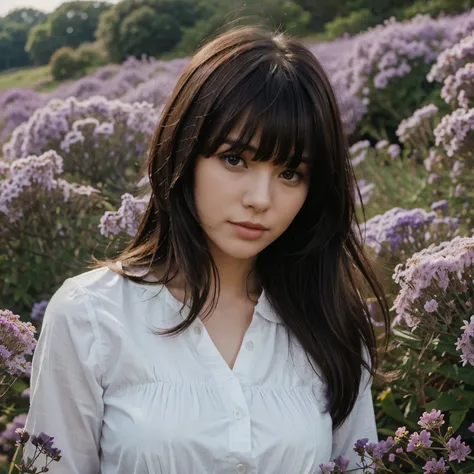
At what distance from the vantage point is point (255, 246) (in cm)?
202

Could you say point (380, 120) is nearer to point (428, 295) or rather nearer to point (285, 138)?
point (428, 295)

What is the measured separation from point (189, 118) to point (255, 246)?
34 cm

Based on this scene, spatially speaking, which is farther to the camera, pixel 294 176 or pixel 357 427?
pixel 357 427

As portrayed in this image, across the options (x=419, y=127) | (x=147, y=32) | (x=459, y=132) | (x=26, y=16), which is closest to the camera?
(x=459, y=132)

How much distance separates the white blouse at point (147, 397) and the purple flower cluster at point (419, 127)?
2909mm

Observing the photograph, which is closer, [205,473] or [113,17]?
[205,473]

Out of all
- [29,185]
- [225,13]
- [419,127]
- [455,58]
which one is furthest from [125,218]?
[225,13]

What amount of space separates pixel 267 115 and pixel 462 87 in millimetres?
2138

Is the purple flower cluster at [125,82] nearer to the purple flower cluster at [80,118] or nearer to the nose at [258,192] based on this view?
the purple flower cluster at [80,118]

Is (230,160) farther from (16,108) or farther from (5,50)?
(5,50)

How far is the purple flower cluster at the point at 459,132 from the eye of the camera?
337 centimetres

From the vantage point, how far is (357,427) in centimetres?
232

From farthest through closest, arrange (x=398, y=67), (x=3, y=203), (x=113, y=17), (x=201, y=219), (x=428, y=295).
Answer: (x=113, y=17) → (x=398, y=67) → (x=3, y=203) → (x=428, y=295) → (x=201, y=219)

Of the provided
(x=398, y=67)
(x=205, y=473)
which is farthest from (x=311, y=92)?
(x=398, y=67)
